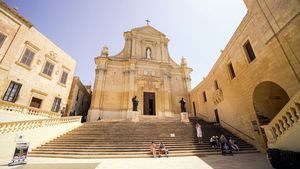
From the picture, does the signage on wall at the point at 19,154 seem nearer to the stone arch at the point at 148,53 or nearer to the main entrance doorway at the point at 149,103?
the main entrance doorway at the point at 149,103

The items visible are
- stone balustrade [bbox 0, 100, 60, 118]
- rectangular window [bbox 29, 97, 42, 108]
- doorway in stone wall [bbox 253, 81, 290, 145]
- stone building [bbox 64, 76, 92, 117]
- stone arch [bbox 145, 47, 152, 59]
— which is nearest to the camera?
stone balustrade [bbox 0, 100, 60, 118]

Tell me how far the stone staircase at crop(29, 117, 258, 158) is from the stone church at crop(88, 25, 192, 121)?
663 centimetres

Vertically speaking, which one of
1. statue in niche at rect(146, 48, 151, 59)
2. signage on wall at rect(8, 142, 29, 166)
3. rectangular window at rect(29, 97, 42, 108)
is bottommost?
signage on wall at rect(8, 142, 29, 166)

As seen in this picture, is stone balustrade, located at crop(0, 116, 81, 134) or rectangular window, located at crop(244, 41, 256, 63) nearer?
stone balustrade, located at crop(0, 116, 81, 134)

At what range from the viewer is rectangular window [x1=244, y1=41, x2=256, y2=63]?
9.33 metres

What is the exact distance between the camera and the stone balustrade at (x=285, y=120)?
4.61m

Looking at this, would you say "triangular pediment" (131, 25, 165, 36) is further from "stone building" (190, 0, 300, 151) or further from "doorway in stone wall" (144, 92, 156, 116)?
"stone building" (190, 0, 300, 151)

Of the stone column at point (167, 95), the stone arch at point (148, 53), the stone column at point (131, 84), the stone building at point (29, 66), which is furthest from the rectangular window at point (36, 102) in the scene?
the stone arch at point (148, 53)

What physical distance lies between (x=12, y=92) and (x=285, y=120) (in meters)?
16.1

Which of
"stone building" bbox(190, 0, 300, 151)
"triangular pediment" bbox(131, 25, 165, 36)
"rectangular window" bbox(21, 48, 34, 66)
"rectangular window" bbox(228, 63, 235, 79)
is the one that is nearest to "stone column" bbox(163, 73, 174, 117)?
"stone building" bbox(190, 0, 300, 151)

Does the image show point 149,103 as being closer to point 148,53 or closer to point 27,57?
point 148,53

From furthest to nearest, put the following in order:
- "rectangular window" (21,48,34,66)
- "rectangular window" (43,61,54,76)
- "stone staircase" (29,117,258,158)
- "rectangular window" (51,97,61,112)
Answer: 1. "rectangular window" (51,97,61,112)
2. "rectangular window" (43,61,54,76)
3. "rectangular window" (21,48,34,66)
4. "stone staircase" (29,117,258,158)

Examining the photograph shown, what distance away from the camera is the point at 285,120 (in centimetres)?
509

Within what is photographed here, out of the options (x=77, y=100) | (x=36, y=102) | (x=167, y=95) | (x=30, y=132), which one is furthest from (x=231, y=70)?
(x=77, y=100)
